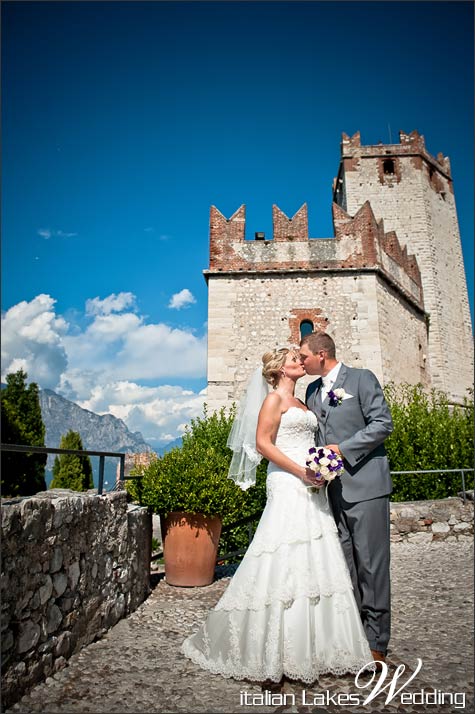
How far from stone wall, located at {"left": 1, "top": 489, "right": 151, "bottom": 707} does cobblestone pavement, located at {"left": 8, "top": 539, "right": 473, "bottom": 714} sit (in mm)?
161

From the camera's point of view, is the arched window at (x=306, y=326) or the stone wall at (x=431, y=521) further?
the arched window at (x=306, y=326)

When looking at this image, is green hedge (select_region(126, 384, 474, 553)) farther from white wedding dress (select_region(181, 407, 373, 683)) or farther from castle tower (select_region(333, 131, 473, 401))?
castle tower (select_region(333, 131, 473, 401))

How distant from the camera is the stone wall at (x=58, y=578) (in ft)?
10.1

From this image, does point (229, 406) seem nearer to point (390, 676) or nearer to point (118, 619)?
point (118, 619)

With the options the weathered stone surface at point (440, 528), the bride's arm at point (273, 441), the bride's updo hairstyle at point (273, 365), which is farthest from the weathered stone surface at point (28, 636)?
the weathered stone surface at point (440, 528)

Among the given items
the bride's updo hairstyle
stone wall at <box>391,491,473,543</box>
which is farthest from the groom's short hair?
stone wall at <box>391,491,473,543</box>

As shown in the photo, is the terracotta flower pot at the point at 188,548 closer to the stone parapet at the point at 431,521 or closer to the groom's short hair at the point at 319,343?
the groom's short hair at the point at 319,343

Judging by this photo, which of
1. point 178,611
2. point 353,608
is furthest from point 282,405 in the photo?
point 178,611

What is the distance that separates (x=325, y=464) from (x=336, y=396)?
0.66m

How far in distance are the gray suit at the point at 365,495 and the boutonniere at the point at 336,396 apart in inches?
2.1

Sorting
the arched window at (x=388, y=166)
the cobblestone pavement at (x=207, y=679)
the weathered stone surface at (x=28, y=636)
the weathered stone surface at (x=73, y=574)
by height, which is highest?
the arched window at (x=388, y=166)

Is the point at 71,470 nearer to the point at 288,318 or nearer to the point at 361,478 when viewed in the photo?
the point at 288,318

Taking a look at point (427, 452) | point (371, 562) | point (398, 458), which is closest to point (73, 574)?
point (371, 562)

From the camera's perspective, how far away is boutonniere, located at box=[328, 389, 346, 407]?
3947 mm
